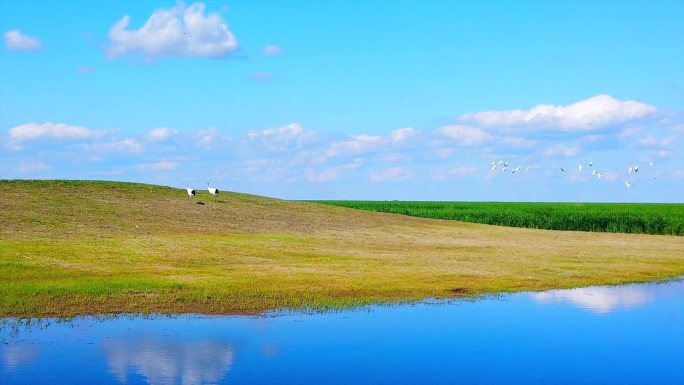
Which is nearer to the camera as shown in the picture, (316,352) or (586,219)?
(316,352)

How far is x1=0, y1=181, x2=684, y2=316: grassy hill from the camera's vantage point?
29.1 m

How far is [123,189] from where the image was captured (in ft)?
231

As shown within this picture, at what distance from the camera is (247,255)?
4397 cm

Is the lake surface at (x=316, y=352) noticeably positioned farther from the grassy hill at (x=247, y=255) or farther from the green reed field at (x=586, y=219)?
the green reed field at (x=586, y=219)

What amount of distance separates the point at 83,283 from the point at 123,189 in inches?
1619

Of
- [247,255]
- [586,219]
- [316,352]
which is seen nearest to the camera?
[316,352]

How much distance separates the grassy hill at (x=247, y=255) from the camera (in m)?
29.1

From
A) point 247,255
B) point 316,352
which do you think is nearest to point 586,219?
point 247,255

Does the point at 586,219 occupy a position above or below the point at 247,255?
above

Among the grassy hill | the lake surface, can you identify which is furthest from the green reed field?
the lake surface

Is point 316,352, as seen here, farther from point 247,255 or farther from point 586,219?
point 586,219

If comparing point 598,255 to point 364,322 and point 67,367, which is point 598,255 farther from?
point 67,367

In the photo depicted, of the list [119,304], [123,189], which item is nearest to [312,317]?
[119,304]

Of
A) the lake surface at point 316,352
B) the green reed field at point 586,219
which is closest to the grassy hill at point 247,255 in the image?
the lake surface at point 316,352
